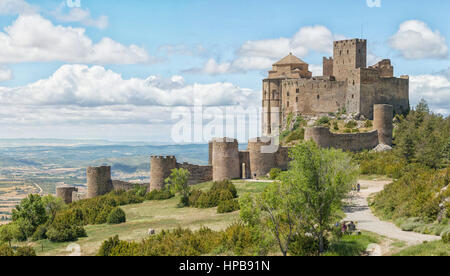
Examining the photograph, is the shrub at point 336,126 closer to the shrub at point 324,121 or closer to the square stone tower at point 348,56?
the shrub at point 324,121

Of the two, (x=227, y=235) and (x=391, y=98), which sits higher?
(x=391, y=98)

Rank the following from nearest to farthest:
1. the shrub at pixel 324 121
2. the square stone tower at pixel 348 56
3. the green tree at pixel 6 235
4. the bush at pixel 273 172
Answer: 1. the green tree at pixel 6 235
2. the bush at pixel 273 172
3. the shrub at pixel 324 121
4. the square stone tower at pixel 348 56

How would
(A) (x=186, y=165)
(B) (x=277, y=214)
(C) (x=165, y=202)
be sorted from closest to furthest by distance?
(B) (x=277, y=214)
(C) (x=165, y=202)
(A) (x=186, y=165)

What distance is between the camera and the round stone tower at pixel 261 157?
123ft

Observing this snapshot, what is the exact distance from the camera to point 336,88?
53812 mm

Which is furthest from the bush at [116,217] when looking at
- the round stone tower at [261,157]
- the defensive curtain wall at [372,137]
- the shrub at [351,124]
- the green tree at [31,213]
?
the shrub at [351,124]

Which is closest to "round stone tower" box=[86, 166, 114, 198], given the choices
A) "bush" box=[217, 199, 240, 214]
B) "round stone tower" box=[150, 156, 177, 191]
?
"round stone tower" box=[150, 156, 177, 191]

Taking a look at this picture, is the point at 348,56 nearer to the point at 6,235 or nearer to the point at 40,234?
the point at 40,234

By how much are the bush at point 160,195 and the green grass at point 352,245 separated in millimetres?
18353

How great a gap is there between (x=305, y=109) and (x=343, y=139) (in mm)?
12451

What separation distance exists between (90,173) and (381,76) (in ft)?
116
